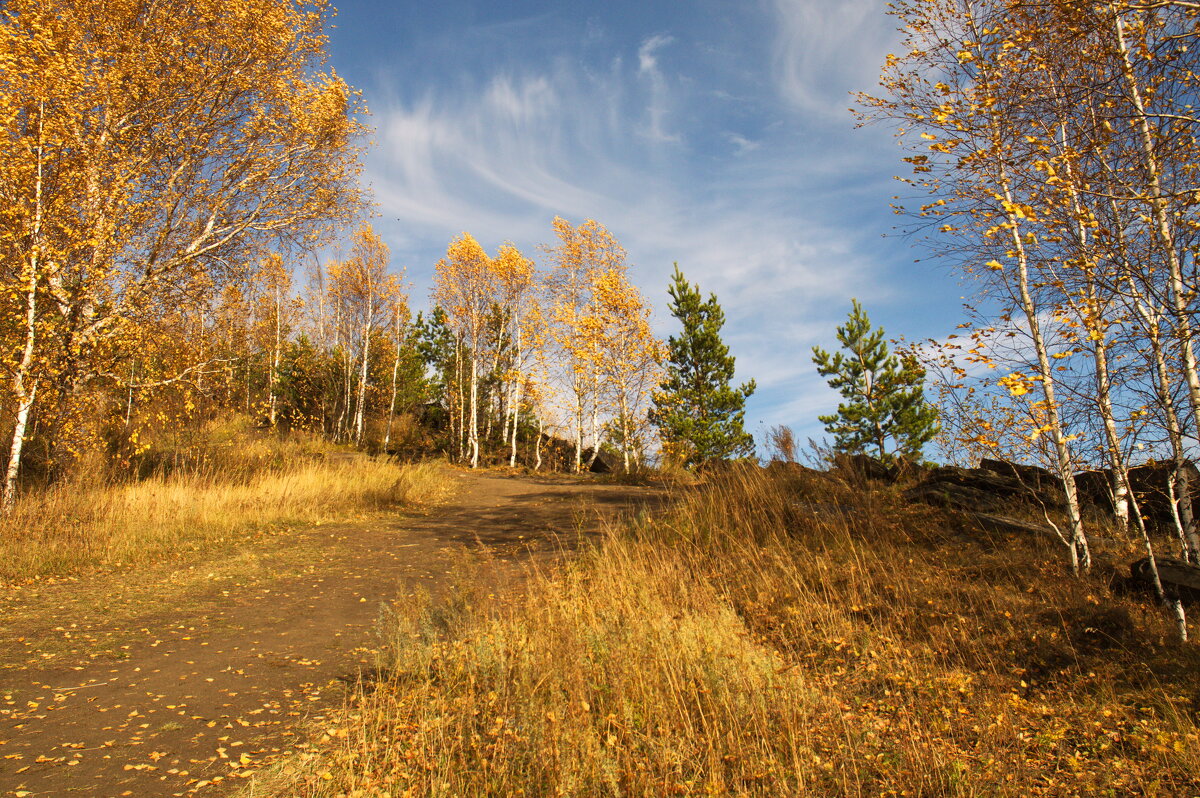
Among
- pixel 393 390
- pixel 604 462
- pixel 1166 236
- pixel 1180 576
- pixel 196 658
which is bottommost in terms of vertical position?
pixel 196 658

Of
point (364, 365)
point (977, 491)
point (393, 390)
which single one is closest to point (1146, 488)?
point (977, 491)

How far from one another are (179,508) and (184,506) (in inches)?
3.1

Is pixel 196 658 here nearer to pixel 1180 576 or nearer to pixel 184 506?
pixel 184 506

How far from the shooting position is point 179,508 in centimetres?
974

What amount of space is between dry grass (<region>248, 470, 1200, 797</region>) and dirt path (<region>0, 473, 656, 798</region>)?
60 centimetres

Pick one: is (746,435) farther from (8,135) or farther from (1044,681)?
(8,135)

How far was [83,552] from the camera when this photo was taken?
8.09 metres

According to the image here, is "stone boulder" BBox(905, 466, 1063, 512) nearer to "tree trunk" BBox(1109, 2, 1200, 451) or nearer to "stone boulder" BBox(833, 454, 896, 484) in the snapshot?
"stone boulder" BBox(833, 454, 896, 484)

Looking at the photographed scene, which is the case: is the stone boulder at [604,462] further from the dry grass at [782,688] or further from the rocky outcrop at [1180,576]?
the rocky outcrop at [1180,576]

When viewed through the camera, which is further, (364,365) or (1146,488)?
(364,365)

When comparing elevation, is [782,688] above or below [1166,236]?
below

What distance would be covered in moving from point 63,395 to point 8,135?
3763 mm

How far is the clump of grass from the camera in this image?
8109 millimetres

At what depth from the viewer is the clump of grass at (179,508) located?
811cm
